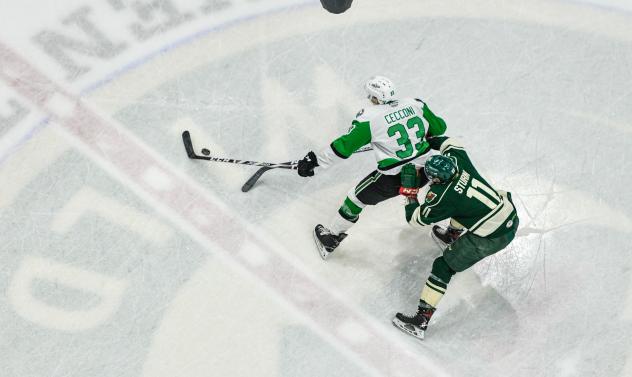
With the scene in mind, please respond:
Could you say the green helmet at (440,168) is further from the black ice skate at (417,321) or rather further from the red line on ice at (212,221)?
the red line on ice at (212,221)

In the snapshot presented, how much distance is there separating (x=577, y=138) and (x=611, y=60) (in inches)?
30.5

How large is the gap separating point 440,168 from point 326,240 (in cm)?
101

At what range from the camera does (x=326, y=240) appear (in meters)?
4.50

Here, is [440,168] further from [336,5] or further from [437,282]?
→ [336,5]

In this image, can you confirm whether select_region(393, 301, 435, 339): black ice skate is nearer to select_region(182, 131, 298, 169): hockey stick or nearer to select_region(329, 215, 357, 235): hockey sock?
select_region(329, 215, 357, 235): hockey sock

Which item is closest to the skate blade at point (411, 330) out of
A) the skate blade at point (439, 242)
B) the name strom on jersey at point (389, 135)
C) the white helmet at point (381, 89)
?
the skate blade at point (439, 242)

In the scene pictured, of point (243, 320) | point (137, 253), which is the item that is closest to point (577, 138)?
point (243, 320)

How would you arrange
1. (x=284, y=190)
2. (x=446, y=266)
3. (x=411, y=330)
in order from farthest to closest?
(x=284, y=190) < (x=411, y=330) < (x=446, y=266)

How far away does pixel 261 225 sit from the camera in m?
4.62

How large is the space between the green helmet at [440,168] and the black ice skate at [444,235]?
815 mm

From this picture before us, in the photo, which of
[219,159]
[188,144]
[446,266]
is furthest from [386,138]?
[188,144]

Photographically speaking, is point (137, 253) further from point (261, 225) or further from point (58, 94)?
point (58, 94)

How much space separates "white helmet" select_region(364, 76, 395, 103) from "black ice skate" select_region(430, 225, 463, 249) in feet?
3.26

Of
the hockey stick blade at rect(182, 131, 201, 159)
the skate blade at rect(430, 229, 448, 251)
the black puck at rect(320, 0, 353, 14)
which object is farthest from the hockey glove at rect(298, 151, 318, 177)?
the black puck at rect(320, 0, 353, 14)
